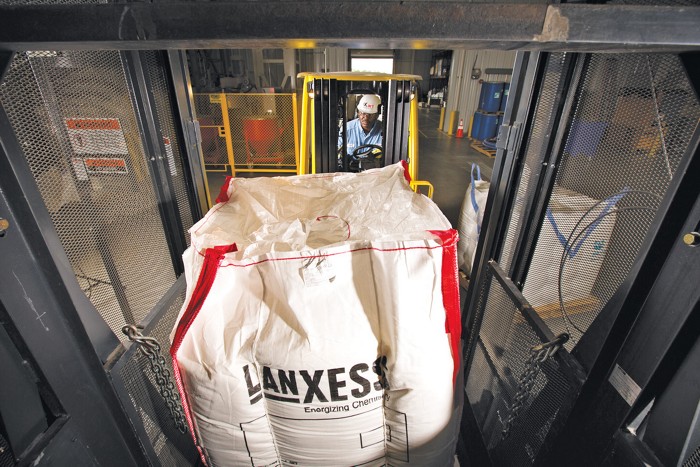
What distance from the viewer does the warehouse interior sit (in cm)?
52

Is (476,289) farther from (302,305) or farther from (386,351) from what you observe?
(302,305)

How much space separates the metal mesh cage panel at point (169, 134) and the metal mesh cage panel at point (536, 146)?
61.0 inches

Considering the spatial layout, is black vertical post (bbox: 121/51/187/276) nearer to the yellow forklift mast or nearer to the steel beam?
the steel beam

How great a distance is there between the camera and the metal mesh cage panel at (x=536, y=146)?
1.20m

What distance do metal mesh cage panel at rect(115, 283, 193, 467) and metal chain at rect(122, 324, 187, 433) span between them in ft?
0.16

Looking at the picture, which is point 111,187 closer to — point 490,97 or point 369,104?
point 369,104

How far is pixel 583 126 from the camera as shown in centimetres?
115

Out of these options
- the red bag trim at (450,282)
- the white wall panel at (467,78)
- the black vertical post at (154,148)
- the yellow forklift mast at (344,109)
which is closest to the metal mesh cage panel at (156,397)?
the black vertical post at (154,148)

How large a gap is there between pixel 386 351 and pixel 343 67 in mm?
11414

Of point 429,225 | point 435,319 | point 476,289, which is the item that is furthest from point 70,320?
point 476,289

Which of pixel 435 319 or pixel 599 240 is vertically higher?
pixel 599 240

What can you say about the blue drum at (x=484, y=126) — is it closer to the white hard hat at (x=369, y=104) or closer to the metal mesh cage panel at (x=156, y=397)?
the white hard hat at (x=369, y=104)

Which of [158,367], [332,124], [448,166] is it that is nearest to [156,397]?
[158,367]

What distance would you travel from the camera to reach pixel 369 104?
375cm
